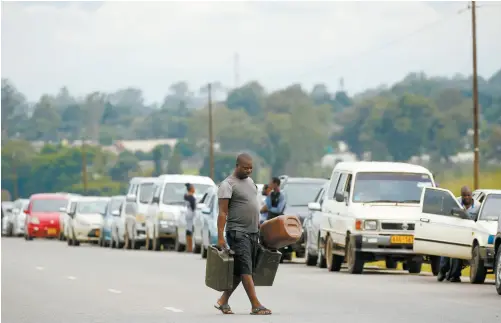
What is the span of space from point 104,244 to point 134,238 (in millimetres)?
6054

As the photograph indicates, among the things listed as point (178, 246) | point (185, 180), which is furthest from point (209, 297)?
point (185, 180)

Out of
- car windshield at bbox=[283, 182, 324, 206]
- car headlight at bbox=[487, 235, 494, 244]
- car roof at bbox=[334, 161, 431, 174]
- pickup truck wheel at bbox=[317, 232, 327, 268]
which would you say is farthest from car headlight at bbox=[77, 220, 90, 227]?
car headlight at bbox=[487, 235, 494, 244]

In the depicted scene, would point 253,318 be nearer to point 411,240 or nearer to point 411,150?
point 411,240

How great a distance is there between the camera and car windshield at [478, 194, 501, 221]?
1073 inches

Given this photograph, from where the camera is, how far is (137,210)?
50219 mm

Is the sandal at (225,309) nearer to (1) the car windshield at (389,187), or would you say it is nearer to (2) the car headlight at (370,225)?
(2) the car headlight at (370,225)

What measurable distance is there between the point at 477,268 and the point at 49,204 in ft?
141

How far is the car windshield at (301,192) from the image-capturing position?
1497 inches

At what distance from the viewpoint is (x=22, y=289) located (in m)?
26.4

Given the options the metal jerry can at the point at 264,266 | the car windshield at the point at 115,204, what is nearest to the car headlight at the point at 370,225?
the metal jerry can at the point at 264,266

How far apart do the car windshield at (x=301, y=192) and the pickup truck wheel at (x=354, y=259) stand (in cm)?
669

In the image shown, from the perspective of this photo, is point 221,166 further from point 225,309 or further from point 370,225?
point 225,309

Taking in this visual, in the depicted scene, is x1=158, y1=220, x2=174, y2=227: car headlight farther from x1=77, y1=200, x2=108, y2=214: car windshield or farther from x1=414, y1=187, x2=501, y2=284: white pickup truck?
x1=414, y1=187, x2=501, y2=284: white pickup truck

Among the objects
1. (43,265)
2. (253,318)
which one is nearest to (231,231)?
(253,318)
